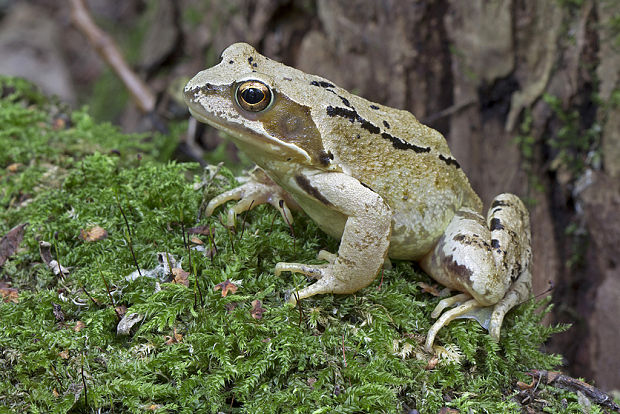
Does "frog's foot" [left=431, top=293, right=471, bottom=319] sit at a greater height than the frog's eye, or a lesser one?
lesser

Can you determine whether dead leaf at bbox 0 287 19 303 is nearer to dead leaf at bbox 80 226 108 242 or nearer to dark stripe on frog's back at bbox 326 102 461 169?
dead leaf at bbox 80 226 108 242

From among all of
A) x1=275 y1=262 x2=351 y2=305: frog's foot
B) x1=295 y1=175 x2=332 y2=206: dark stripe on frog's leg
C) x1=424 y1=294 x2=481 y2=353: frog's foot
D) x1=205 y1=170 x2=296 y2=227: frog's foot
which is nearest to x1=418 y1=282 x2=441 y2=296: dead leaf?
x1=424 y1=294 x2=481 y2=353: frog's foot

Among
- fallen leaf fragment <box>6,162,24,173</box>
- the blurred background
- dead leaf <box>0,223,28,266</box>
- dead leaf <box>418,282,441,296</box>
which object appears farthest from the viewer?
the blurred background

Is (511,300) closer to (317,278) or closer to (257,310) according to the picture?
(317,278)

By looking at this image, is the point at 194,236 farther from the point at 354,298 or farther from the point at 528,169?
the point at 528,169

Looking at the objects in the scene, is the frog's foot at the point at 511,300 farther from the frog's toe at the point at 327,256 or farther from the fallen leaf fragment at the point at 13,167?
the fallen leaf fragment at the point at 13,167

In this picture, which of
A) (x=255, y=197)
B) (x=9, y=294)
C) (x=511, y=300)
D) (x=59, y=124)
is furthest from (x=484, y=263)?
(x=59, y=124)

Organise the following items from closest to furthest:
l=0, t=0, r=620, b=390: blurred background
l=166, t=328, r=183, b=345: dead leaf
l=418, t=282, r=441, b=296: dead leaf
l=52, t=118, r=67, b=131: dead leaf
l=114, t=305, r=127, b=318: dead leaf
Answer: l=166, t=328, r=183, b=345: dead leaf, l=114, t=305, r=127, b=318: dead leaf, l=418, t=282, r=441, b=296: dead leaf, l=52, t=118, r=67, b=131: dead leaf, l=0, t=0, r=620, b=390: blurred background
